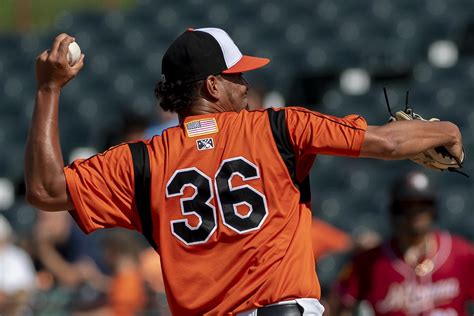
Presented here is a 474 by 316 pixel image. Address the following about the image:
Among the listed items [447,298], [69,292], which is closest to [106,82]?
[69,292]

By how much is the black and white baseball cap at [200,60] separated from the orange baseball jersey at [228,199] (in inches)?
6.6

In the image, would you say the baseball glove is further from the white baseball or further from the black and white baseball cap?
the white baseball

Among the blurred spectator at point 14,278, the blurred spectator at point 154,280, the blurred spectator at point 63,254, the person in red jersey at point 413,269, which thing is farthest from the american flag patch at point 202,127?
the blurred spectator at point 63,254

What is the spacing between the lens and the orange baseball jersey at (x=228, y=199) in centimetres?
343

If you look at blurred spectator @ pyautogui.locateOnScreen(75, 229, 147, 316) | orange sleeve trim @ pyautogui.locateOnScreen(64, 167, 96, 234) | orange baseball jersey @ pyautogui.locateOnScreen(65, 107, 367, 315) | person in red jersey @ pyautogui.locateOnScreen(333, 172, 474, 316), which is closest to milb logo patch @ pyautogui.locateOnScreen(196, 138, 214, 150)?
orange baseball jersey @ pyautogui.locateOnScreen(65, 107, 367, 315)

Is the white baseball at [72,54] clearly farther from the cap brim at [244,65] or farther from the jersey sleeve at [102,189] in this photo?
the cap brim at [244,65]

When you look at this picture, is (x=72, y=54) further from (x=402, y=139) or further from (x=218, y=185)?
(x=402, y=139)

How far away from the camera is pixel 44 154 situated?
3465 mm

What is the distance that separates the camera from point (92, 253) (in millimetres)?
7977

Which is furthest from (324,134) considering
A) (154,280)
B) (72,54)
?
(154,280)

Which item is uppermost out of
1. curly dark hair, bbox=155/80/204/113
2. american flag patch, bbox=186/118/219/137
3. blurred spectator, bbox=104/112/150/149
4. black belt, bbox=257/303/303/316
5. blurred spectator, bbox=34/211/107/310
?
curly dark hair, bbox=155/80/204/113

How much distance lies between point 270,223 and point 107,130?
7032mm

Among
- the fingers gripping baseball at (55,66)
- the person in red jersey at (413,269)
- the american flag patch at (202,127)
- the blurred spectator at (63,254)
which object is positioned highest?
the fingers gripping baseball at (55,66)

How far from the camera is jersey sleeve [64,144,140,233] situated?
139 inches
